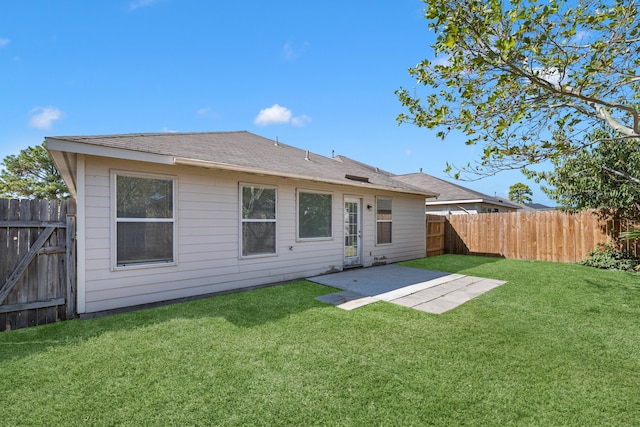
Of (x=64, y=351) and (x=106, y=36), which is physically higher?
(x=106, y=36)

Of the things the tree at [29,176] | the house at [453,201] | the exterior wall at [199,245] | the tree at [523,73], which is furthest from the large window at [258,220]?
the tree at [29,176]

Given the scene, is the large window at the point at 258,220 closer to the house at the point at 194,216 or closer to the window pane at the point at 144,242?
the house at the point at 194,216

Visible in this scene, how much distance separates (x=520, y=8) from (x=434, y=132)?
5.89 feet

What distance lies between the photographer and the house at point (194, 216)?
15.1ft

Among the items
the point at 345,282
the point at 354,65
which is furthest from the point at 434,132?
the point at 354,65

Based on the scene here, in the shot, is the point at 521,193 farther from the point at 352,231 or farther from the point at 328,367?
the point at 328,367

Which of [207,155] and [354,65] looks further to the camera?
[354,65]

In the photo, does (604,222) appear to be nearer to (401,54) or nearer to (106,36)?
(401,54)

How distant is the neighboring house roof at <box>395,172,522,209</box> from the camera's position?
15211mm

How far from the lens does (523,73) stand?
135 inches

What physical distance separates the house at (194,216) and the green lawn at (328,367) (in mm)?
749

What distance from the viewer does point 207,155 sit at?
5891 millimetres

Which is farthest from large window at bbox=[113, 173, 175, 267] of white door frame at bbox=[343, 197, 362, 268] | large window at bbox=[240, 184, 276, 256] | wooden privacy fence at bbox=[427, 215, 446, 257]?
wooden privacy fence at bbox=[427, 215, 446, 257]

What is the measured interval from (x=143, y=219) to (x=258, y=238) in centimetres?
228
